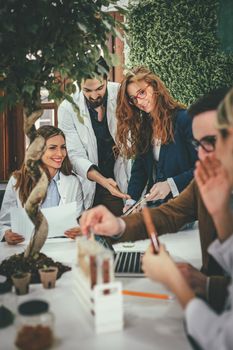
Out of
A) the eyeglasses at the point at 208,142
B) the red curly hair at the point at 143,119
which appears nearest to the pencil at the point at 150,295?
the eyeglasses at the point at 208,142

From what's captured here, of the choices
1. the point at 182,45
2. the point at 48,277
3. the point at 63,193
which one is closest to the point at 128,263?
the point at 48,277

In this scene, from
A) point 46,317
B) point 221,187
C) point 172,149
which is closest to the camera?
point 46,317

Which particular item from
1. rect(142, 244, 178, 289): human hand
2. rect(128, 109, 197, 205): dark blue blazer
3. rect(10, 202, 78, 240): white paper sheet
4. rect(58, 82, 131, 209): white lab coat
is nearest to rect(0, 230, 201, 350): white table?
rect(142, 244, 178, 289): human hand

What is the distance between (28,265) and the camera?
1512 mm

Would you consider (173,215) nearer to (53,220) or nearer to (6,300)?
(53,220)

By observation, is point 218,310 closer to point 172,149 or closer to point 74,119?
point 172,149

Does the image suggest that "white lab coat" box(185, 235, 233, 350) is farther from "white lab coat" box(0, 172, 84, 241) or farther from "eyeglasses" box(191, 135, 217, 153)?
"white lab coat" box(0, 172, 84, 241)

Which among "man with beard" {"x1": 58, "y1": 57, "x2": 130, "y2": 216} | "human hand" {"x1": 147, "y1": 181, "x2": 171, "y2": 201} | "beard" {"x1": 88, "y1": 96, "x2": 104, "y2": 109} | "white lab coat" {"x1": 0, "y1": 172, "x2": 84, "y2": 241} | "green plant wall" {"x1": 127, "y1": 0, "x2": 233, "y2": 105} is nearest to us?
"human hand" {"x1": 147, "y1": 181, "x2": 171, "y2": 201}

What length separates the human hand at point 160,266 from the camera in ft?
3.41

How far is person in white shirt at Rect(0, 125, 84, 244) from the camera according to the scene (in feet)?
7.94

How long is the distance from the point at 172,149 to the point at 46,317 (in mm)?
1645

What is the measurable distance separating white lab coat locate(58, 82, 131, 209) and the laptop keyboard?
136cm

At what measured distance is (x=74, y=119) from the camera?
3117mm

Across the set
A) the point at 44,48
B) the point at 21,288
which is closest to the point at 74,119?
the point at 44,48
